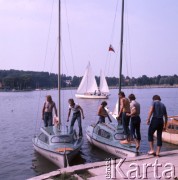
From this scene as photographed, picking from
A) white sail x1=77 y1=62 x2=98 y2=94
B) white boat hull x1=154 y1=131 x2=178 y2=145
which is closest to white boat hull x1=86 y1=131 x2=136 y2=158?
white boat hull x1=154 y1=131 x2=178 y2=145

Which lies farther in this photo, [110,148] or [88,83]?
[88,83]

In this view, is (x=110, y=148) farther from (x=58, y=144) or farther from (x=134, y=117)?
(x=134, y=117)

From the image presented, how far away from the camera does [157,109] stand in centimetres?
1121

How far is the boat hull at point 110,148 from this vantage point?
44.9 ft

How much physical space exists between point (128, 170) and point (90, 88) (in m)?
77.6

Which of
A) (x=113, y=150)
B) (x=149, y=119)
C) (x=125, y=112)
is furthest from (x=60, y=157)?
(x=149, y=119)

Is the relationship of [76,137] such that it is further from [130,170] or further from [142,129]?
[142,129]

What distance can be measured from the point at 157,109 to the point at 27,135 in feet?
56.2

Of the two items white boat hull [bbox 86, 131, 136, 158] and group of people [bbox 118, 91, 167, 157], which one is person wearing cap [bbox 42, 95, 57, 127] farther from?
group of people [bbox 118, 91, 167, 157]

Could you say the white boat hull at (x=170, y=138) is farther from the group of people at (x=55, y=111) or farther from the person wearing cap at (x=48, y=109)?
the person wearing cap at (x=48, y=109)

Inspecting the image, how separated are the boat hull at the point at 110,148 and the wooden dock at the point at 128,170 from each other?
244 cm

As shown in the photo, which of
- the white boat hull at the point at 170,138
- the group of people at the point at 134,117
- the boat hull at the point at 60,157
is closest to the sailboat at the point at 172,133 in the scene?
the white boat hull at the point at 170,138

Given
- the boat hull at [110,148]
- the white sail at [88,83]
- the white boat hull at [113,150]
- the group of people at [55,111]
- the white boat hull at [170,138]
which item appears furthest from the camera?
the white sail at [88,83]

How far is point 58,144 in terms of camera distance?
14.7 metres
